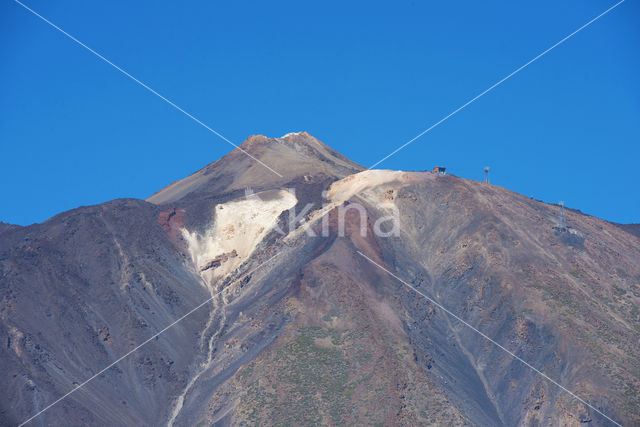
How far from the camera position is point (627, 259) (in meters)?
120

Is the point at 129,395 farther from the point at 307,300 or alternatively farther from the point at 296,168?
the point at 296,168

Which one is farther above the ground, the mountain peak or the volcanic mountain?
the mountain peak

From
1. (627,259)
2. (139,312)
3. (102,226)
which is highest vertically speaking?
(627,259)

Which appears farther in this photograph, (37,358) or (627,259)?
(627,259)

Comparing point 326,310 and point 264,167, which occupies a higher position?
point 264,167

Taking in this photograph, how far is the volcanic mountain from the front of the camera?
9281cm

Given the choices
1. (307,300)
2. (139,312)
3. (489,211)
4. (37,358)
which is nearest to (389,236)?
(489,211)

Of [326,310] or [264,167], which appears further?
[264,167]

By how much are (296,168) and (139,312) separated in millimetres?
43260

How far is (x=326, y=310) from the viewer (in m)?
103

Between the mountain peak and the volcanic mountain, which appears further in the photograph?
the mountain peak

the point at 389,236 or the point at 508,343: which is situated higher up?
the point at 389,236

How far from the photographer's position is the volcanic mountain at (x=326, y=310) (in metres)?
92.8

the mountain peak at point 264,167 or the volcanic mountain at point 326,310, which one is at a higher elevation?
the mountain peak at point 264,167
